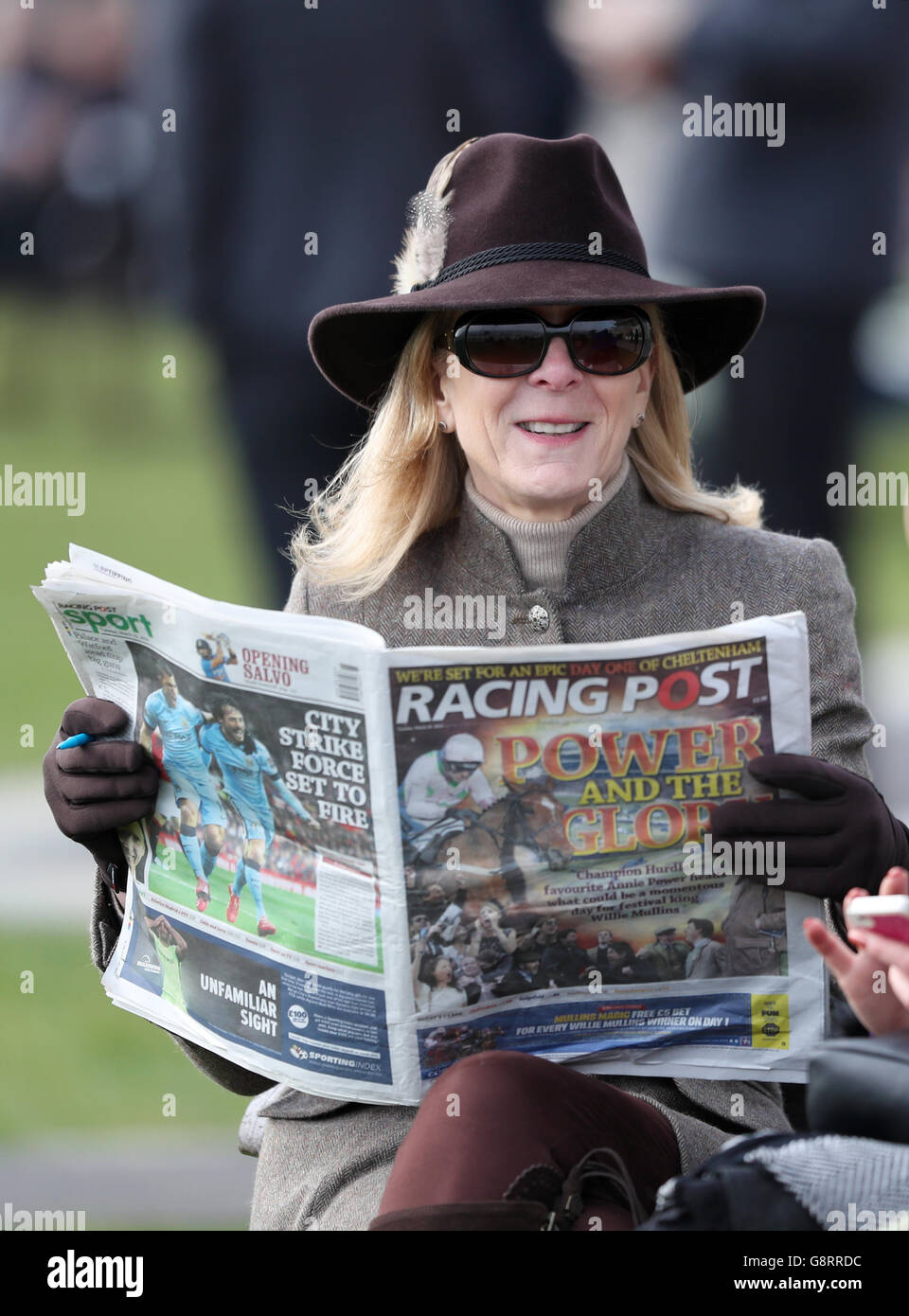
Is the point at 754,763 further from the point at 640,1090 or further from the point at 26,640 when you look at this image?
the point at 26,640

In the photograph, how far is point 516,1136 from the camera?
191 centimetres

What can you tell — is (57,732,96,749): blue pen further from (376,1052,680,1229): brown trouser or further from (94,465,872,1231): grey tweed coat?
(376,1052,680,1229): brown trouser

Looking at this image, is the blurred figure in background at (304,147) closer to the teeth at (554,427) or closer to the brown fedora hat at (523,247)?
the brown fedora hat at (523,247)

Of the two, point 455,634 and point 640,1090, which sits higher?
point 455,634

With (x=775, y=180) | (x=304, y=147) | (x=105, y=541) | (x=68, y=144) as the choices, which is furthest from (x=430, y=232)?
(x=105, y=541)

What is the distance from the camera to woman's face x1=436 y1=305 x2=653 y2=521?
93.0 inches

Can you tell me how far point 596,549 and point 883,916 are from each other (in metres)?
0.77

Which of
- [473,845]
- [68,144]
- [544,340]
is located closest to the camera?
[473,845]

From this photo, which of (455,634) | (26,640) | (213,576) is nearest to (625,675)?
(455,634)

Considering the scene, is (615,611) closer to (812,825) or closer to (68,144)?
(812,825)
